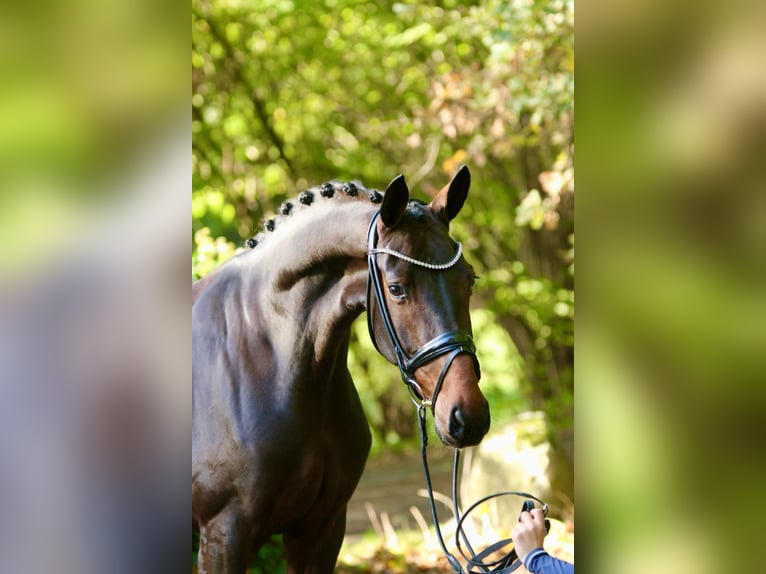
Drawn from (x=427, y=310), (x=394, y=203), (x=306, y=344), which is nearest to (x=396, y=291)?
(x=427, y=310)

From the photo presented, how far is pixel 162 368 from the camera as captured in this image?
0.84 metres

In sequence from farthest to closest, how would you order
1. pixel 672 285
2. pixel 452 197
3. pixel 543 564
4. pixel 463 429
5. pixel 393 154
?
pixel 393 154, pixel 452 197, pixel 463 429, pixel 543 564, pixel 672 285

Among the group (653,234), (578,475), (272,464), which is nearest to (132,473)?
(578,475)

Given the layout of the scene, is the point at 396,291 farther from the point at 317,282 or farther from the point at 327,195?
the point at 327,195

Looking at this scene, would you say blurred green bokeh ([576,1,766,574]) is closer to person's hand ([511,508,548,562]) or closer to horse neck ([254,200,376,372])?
person's hand ([511,508,548,562])

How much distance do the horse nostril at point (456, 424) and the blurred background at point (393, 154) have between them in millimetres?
3947

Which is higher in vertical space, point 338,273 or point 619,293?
point 338,273

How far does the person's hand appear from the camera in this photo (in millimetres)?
1846

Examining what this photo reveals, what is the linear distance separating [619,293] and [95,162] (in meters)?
0.54

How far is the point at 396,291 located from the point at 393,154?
580cm

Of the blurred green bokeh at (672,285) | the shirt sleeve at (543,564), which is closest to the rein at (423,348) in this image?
the shirt sleeve at (543,564)

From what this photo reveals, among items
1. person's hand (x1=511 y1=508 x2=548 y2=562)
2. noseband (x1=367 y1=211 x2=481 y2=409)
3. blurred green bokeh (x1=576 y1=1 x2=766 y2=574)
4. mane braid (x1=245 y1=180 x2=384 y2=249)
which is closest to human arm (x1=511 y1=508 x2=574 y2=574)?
person's hand (x1=511 y1=508 x2=548 y2=562)

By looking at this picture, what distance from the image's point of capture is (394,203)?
1995 millimetres

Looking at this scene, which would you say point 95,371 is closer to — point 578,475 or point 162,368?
point 162,368
